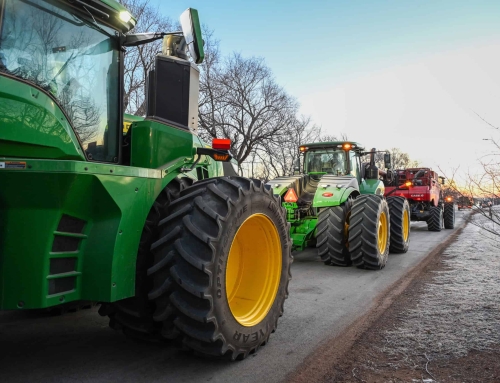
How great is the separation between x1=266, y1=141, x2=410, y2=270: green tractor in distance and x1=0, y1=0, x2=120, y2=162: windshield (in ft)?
14.8

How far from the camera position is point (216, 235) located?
2.92 meters

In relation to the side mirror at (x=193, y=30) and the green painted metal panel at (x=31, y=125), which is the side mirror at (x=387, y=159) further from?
the green painted metal panel at (x=31, y=125)

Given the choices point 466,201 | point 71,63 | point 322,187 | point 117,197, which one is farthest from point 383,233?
point 71,63

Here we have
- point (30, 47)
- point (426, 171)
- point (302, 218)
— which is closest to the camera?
point (30, 47)

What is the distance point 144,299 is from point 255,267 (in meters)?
1.11

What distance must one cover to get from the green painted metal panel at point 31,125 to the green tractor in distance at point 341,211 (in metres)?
5.04

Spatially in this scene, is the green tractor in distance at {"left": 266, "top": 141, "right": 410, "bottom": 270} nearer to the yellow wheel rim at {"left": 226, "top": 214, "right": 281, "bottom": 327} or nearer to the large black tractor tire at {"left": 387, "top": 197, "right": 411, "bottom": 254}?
the large black tractor tire at {"left": 387, "top": 197, "right": 411, "bottom": 254}

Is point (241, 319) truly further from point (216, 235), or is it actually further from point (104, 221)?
point (104, 221)

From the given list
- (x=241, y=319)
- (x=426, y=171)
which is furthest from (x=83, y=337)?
(x=426, y=171)

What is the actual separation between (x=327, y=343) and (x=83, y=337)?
2250 mm

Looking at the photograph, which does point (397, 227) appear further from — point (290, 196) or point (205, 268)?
point (205, 268)

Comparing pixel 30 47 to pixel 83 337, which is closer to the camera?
pixel 30 47

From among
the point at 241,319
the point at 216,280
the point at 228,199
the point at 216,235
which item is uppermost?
the point at 228,199

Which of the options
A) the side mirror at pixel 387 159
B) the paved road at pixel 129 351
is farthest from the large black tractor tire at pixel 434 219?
the paved road at pixel 129 351
